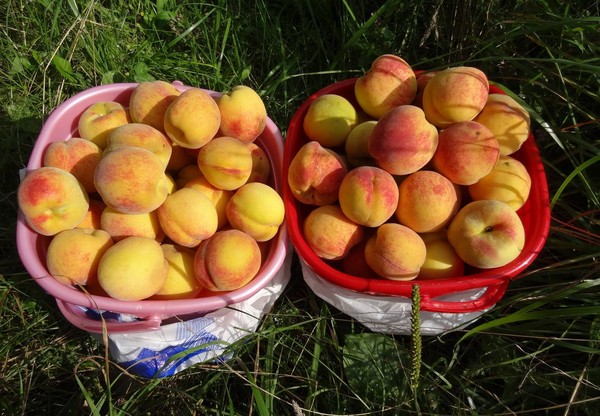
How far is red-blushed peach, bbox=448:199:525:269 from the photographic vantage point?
164 centimetres

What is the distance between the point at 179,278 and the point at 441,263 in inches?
39.2

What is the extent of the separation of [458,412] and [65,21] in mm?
2845

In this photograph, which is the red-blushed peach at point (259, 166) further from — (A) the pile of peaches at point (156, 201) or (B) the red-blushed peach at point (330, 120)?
(B) the red-blushed peach at point (330, 120)

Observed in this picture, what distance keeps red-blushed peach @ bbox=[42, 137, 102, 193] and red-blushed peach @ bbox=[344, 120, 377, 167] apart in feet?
3.39

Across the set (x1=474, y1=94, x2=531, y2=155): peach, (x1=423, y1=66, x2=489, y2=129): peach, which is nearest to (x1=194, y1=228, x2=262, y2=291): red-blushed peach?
(x1=423, y1=66, x2=489, y2=129): peach

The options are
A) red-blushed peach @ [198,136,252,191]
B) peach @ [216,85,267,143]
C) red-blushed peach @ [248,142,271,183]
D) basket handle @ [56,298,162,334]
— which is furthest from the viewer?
red-blushed peach @ [248,142,271,183]

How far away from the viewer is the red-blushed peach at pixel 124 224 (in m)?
1.78

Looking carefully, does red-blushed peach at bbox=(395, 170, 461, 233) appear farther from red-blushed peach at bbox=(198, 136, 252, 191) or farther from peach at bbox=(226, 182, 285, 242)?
red-blushed peach at bbox=(198, 136, 252, 191)

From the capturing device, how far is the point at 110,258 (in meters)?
1.64

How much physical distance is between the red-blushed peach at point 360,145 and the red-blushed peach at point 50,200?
1079 mm

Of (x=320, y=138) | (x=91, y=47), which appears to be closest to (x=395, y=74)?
(x=320, y=138)

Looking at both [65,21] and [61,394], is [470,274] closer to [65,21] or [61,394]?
[61,394]

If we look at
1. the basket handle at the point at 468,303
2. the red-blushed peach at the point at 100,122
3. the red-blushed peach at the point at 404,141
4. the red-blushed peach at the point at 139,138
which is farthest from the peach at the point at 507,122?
the red-blushed peach at the point at 100,122

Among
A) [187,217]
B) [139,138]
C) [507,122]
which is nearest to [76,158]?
[139,138]
